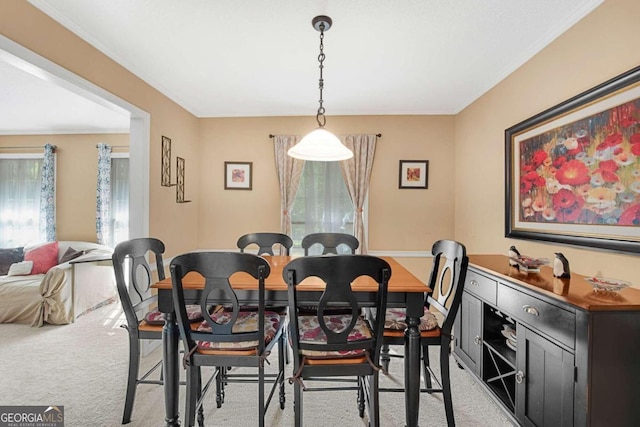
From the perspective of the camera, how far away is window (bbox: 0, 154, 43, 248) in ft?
15.3

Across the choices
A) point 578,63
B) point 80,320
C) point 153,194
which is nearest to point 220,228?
point 153,194

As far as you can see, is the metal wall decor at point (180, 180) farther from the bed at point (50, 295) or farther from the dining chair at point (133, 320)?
the dining chair at point (133, 320)

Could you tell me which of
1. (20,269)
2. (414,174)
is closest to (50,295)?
(20,269)

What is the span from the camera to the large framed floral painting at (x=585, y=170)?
1501mm

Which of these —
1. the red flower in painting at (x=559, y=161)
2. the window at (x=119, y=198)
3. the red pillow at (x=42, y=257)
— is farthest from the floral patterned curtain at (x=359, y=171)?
the red pillow at (x=42, y=257)

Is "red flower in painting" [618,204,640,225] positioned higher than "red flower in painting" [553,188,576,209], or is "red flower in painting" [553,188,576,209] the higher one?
"red flower in painting" [553,188,576,209]

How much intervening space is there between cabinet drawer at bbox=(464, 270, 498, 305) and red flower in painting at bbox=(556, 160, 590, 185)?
2.69 feet

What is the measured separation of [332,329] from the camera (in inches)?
64.0

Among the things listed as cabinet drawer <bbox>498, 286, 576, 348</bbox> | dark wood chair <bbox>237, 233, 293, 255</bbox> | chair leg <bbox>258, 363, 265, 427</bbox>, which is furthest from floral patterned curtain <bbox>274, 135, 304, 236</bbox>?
cabinet drawer <bbox>498, 286, 576, 348</bbox>

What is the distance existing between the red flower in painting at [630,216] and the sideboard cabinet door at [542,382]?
76cm

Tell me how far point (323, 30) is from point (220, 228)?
2740mm

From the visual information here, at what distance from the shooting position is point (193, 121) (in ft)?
12.2

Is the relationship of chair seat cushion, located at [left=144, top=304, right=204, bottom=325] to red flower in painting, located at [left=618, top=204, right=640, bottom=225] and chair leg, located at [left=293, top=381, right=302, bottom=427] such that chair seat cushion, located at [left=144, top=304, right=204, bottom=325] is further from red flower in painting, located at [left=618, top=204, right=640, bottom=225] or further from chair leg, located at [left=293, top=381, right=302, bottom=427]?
red flower in painting, located at [left=618, top=204, right=640, bottom=225]

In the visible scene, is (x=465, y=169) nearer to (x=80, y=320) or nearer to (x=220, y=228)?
(x=220, y=228)
